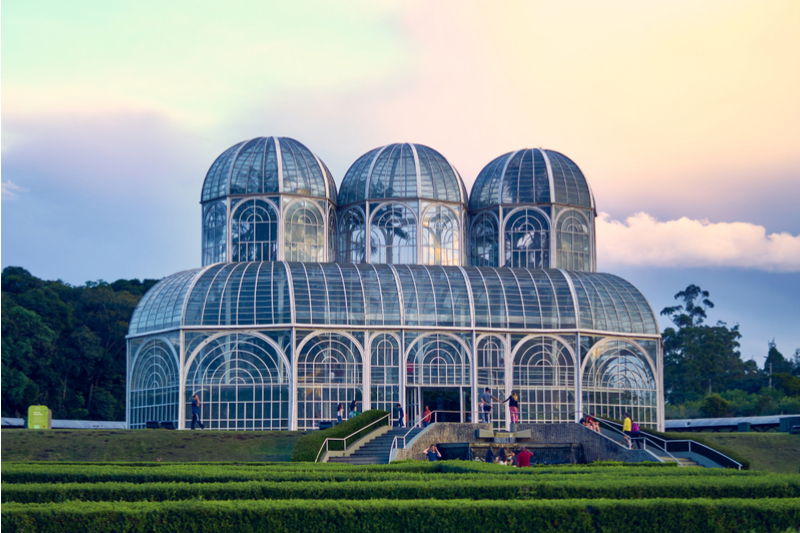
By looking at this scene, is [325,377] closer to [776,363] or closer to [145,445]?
[145,445]

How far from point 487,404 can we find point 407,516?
90.5ft

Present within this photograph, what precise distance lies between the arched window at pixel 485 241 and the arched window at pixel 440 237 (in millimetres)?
2012

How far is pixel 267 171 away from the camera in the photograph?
56031 millimetres

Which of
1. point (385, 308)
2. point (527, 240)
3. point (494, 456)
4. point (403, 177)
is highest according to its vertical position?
point (403, 177)

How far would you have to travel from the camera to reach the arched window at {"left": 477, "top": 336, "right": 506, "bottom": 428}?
48844 mm

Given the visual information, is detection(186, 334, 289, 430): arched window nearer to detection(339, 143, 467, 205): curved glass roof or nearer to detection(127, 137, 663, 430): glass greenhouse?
→ detection(127, 137, 663, 430): glass greenhouse

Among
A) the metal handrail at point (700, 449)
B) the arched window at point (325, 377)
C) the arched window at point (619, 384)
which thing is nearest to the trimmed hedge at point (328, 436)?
the arched window at point (325, 377)

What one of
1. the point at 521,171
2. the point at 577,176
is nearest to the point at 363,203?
the point at 521,171

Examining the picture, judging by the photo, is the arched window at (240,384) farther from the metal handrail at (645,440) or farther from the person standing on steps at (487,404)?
the metal handrail at (645,440)

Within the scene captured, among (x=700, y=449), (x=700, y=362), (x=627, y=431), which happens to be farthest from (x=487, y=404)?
(x=700, y=362)

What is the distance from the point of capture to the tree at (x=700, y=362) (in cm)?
10144

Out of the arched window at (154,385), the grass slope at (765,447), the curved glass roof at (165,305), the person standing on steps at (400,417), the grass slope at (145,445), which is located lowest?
the grass slope at (765,447)

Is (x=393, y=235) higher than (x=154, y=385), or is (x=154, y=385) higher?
(x=393, y=235)

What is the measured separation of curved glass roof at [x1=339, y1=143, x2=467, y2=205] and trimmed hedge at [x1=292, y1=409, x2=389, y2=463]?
59.0 feet
